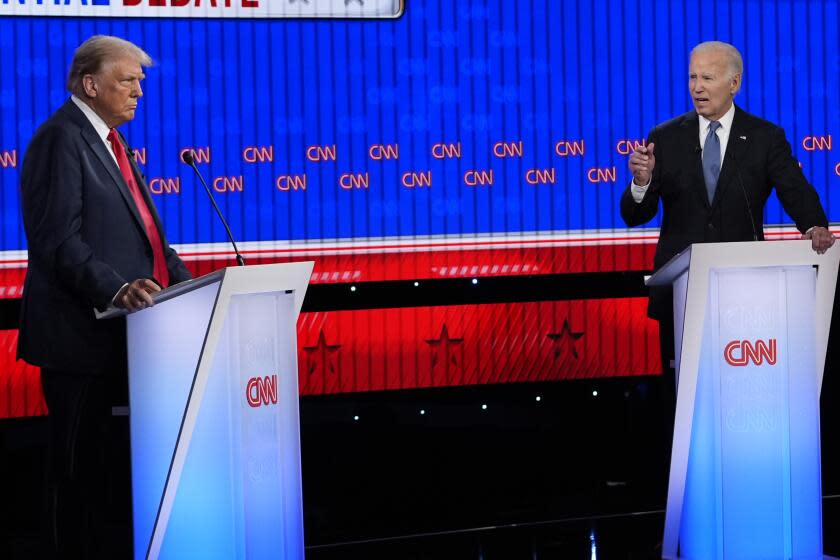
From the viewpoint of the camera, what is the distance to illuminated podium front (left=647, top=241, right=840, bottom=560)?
2637 mm

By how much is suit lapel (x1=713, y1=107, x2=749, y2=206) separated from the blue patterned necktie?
0.02 metres

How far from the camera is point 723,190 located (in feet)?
10.3

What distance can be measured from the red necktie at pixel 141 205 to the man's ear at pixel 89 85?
0.10 metres

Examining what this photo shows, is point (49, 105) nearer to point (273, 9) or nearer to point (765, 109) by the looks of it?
point (273, 9)

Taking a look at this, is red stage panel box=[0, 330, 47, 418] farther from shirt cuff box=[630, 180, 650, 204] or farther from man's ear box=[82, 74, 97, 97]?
shirt cuff box=[630, 180, 650, 204]

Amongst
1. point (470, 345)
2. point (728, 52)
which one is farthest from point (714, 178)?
point (470, 345)

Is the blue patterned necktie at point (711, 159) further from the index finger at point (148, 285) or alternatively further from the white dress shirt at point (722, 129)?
the index finger at point (148, 285)

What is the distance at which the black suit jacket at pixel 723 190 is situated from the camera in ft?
10.3

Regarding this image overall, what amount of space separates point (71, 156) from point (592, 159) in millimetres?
2519

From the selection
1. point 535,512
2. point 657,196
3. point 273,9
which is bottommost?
point 535,512

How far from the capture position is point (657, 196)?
3.18 metres

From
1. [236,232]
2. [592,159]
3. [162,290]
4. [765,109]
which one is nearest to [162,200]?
[236,232]

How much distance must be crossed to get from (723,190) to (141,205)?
1592 millimetres

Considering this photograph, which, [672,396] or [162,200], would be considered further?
[162,200]
